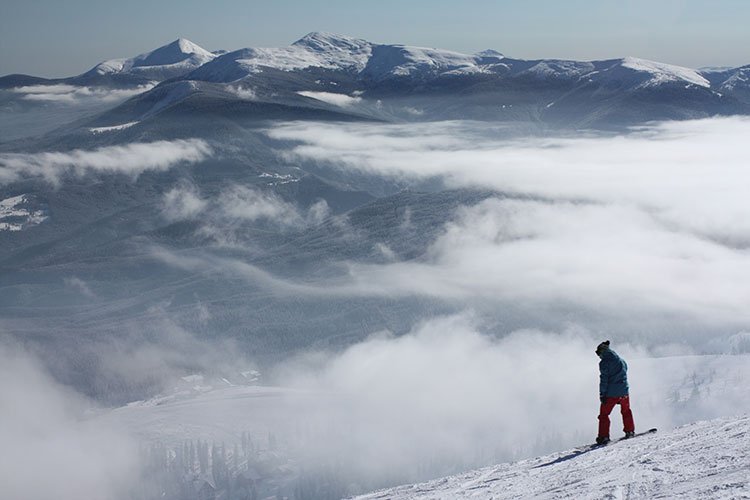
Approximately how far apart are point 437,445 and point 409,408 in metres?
35.0

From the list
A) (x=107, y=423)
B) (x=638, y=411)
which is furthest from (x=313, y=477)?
(x=107, y=423)

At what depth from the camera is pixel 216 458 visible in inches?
5566

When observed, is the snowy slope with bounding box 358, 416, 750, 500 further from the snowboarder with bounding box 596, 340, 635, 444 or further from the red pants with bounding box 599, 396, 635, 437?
the snowboarder with bounding box 596, 340, 635, 444

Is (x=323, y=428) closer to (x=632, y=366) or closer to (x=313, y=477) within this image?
(x=313, y=477)

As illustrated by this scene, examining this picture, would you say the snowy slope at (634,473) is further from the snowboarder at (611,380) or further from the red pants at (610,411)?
the snowboarder at (611,380)

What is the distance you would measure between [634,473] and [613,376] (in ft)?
17.5

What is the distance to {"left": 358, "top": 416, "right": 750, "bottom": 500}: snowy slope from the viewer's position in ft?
62.4

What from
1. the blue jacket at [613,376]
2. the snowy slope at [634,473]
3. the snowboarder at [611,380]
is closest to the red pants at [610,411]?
the snowboarder at [611,380]

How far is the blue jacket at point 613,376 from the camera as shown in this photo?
25.8m

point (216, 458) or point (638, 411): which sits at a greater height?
point (638, 411)

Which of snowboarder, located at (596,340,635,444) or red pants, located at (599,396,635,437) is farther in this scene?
red pants, located at (599,396,635,437)

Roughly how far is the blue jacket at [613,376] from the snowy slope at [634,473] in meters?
1.79

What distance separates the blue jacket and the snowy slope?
179 cm

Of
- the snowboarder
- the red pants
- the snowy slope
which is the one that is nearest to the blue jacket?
the snowboarder
